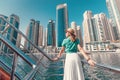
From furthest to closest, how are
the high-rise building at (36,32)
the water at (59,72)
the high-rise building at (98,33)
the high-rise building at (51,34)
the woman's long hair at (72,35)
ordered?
the high-rise building at (51,34) → the high-rise building at (36,32) → the high-rise building at (98,33) → the water at (59,72) → the woman's long hair at (72,35)

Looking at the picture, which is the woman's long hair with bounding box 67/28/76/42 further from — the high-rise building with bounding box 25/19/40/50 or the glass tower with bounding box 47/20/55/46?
the glass tower with bounding box 47/20/55/46

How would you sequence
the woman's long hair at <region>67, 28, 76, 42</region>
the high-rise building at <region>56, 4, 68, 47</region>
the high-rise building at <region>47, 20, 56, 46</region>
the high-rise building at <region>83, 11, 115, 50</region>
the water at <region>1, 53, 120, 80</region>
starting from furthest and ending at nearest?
the high-rise building at <region>56, 4, 68, 47</region>, the high-rise building at <region>47, 20, 56, 46</region>, the high-rise building at <region>83, 11, 115, 50</region>, the water at <region>1, 53, 120, 80</region>, the woman's long hair at <region>67, 28, 76, 42</region>

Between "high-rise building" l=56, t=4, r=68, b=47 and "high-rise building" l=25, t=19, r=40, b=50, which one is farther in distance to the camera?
"high-rise building" l=56, t=4, r=68, b=47

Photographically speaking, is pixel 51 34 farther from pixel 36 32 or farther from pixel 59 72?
pixel 59 72

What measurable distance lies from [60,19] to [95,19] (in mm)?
42749

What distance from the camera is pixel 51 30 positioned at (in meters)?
162

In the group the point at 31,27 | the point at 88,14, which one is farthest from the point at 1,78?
the point at 88,14

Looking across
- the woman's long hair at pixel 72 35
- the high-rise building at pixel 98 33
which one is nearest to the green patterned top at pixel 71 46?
the woman's long hair at pixel 72 35

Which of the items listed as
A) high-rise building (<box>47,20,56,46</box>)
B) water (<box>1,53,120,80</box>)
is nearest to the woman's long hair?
water (<box>1,53,120,80</box>)

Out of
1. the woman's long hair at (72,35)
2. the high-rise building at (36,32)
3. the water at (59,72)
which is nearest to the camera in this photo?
the woman's long hair at (72,35)

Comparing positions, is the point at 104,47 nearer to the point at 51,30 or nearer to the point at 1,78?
the point at 51,30

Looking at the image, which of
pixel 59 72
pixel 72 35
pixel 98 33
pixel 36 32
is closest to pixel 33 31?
pixel 36 32

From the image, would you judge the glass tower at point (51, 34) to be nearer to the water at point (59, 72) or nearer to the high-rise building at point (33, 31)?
the high-rise building at point (33, 31)

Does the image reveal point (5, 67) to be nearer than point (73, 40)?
Yes
